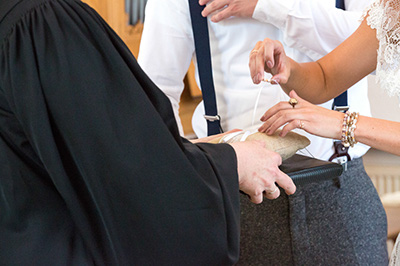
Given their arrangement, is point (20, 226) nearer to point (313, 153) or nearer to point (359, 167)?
point (313, 153)

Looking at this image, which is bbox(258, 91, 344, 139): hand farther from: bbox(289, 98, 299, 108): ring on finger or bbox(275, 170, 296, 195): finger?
bbox(275, 170, 296, 195): finger

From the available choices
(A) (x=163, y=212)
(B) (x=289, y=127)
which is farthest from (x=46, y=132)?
(B) (x=289, y=127)

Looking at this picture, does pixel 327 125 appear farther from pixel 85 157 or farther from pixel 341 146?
pixel 85 157

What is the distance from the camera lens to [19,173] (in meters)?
0.88

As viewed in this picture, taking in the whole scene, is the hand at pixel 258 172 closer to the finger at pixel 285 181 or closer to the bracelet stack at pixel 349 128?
the finger at pixel 285 181

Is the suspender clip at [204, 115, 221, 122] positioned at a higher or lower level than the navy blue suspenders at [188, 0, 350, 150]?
lower

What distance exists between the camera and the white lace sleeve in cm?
125

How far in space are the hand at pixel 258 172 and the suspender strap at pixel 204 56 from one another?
320 mm

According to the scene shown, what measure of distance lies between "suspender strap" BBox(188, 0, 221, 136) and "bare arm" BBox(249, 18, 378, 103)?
0.15 m

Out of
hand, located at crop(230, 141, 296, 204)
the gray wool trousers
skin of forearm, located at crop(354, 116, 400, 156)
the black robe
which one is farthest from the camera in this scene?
the gray wool trousers

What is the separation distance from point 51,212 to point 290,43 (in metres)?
0.78

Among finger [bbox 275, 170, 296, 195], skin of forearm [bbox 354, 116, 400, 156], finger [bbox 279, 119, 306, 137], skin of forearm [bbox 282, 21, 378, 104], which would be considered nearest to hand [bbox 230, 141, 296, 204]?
finger [bbox 275, 170, 296, 195]

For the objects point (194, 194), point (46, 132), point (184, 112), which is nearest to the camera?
point (46, 132)

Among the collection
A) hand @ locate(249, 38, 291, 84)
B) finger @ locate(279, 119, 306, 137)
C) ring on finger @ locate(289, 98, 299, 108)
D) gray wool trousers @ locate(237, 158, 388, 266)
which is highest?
hand @ locate(249, 38, 291, 84)
